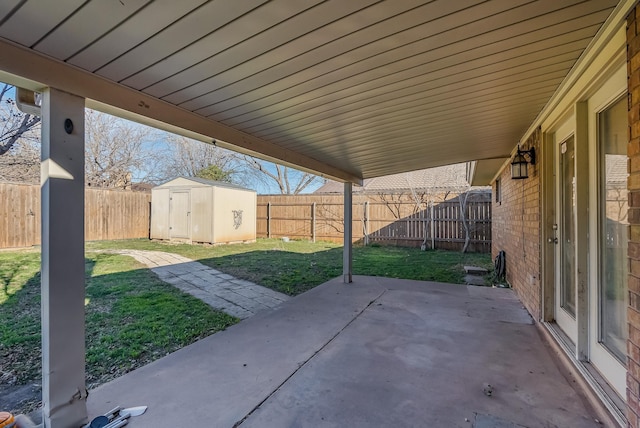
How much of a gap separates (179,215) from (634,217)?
11429 mm

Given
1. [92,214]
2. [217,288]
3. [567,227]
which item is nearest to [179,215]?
[92,214]

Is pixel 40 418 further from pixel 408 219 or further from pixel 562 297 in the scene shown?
pixel 408 219

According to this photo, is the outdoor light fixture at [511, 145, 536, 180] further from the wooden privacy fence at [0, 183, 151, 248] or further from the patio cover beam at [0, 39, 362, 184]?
the wooden privacy fence at [0, 183, 151, 248]

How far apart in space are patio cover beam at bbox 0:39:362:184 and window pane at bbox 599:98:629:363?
2796mm

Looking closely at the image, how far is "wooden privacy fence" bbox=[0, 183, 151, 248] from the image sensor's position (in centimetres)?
828

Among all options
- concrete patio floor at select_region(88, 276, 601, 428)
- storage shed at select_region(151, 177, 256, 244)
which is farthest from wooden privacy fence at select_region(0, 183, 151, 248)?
concrete patio floor at select_region(88, 276, 601, 428)

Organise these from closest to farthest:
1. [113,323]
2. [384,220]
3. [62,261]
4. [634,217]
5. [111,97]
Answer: [634,217] < [62,261] < [111,97] < [113,323] < [384,220]

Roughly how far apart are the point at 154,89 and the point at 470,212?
9.54 m

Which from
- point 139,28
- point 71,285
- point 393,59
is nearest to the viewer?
point 139,28

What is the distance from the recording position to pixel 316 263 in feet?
24.5

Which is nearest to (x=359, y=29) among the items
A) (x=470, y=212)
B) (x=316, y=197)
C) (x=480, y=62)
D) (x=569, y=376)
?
(x=480, y=62)

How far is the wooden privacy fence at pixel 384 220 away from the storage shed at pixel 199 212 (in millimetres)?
1569

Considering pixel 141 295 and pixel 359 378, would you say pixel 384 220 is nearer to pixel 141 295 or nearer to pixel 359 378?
pixel 141 295

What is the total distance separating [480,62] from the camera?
1.95 m
